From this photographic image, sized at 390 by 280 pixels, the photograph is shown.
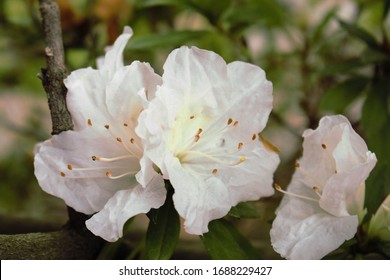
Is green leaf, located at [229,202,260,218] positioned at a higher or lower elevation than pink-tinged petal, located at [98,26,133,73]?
lower

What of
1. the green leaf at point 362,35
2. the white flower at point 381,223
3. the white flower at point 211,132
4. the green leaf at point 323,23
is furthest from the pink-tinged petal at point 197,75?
the green leaf at point 323,23

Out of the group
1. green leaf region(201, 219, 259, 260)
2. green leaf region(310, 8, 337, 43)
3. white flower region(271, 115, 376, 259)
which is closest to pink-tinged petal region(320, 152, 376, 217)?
white flower region(271, 115, 376, 259)

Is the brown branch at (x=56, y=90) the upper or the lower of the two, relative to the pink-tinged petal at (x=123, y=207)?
upper

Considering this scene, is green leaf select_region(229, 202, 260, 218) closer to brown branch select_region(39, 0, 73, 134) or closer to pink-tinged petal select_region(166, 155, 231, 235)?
pink-tinged petal select_region(166, 155, 231, 235)

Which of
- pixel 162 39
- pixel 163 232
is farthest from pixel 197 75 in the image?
pixel 162 39

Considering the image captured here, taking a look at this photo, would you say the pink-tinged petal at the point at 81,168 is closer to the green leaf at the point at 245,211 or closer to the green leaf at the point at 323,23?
the green leaf at the point at 245,211

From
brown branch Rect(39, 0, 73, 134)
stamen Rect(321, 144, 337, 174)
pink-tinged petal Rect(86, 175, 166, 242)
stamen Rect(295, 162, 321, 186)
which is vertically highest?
brown branch Rect(39, 0, 73, 134)
